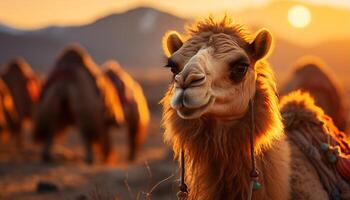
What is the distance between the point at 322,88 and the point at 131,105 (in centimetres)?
621

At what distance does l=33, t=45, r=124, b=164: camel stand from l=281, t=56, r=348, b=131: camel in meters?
4.51

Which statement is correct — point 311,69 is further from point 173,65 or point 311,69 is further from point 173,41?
point 173,65

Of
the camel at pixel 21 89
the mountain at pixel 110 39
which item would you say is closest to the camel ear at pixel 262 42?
the camel at pixel 21 89

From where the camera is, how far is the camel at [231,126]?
139 inches

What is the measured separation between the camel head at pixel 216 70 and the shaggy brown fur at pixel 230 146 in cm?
2

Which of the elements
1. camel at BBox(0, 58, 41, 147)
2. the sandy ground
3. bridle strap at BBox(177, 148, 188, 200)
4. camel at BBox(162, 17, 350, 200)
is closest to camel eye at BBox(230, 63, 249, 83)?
camel at BBox(162, 17, 350, 200)

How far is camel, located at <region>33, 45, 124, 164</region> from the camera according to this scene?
12.1 metres

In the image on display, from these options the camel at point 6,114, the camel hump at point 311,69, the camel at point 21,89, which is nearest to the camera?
the camel hump at point 311,69

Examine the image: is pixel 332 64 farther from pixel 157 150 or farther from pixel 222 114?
pixel 222 114

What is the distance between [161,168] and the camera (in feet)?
33.5

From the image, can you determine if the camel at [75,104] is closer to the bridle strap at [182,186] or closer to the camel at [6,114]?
the camel at [6,114]

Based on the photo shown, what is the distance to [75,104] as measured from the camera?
12.1 m

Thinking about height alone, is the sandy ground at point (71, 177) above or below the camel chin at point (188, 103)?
below

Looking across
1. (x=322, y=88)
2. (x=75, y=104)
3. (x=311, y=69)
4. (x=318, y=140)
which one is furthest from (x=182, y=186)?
(x=75, y=104)
